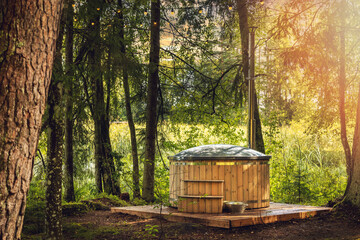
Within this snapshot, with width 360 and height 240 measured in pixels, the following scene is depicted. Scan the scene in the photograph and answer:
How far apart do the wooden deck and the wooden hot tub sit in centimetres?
23

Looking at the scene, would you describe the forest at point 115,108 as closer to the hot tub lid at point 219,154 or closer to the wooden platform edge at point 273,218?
the wooden platform edge at point 273,218

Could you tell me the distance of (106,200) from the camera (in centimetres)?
846

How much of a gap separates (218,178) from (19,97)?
491 centimetres

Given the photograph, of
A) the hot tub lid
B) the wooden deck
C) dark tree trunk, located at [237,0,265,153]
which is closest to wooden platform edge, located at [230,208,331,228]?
the wooden deck

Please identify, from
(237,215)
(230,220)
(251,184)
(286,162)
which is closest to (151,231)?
(230,220)

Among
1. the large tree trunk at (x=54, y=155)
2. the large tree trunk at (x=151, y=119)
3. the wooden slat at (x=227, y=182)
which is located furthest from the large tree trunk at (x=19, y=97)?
the large tree trunk at (x=151, y=119)

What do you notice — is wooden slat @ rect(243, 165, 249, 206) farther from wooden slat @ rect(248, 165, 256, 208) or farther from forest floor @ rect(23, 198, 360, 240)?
forest floor @ rect(23, 198, 360, 240)

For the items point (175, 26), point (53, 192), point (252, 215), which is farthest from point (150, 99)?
point (53, 192)

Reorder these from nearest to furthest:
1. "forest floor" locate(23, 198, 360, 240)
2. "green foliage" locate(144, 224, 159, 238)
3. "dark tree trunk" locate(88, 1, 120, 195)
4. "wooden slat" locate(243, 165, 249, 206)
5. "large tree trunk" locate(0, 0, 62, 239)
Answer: "large tree trunk" locate(0, 0, 62, 239), "green foliage" locate(144, 224, 159, 238), "forest floor" locate(23, 198, 360, 240), "wooden slat" locate(243, 165, 249, 206), "dark tree trunk" locate(88, 1, 120, 195)

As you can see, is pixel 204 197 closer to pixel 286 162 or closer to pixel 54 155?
pixel 54 155

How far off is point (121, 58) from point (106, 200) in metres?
3.64

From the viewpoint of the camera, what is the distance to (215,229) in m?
5.73

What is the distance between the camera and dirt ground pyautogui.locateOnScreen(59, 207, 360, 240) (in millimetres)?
5409

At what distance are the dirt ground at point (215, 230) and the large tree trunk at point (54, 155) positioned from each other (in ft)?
3.37
